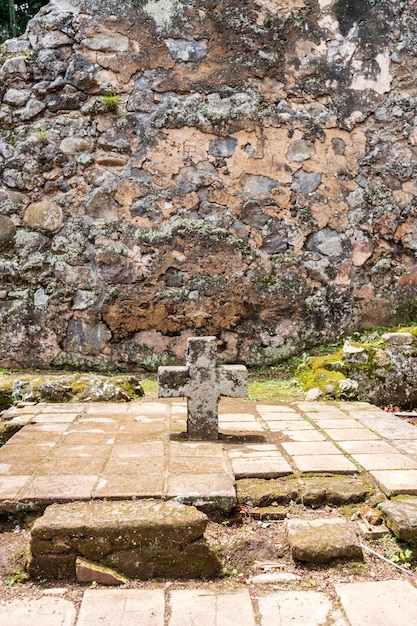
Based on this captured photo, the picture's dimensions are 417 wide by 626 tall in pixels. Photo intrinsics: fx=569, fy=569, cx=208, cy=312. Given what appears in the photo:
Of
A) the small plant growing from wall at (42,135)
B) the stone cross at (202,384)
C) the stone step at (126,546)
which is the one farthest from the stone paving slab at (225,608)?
the small plant growing from wall at (42,135)

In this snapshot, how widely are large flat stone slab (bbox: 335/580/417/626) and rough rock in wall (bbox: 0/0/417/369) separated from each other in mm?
3745

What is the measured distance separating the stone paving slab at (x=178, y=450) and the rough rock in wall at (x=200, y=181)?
1.68m

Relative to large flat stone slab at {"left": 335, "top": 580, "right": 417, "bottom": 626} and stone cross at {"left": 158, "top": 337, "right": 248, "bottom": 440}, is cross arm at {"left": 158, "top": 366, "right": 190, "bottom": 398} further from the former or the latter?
large flat stone slab at {"left": 335, "top": 580, "right": 417, "bottom": 626}

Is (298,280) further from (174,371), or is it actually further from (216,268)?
(174,371)

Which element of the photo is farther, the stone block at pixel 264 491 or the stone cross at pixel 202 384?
the stone cross at pixel 202 384

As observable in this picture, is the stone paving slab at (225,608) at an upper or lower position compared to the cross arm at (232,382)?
lower

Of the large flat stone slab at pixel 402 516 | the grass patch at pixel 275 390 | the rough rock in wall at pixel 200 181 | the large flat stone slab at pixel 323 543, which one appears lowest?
the grass patch at pixel 275 390

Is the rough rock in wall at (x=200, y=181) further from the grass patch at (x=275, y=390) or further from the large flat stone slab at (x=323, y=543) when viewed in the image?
the large flat stone slab at (x=323, y=543)

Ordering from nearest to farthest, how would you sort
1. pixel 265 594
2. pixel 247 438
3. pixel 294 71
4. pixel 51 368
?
pixel 265 594
pixel 247 438
pixel 51 368
pixel 294 71

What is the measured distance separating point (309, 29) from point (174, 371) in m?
4.44

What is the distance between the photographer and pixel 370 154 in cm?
598

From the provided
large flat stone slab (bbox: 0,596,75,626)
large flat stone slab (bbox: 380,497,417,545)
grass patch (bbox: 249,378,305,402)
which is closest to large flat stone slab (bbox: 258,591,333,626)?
large flat stone slab (bbox: 380,497,417,545)

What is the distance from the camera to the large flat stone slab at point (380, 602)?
1.80 meters

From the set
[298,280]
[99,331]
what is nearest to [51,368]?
[99,331]
